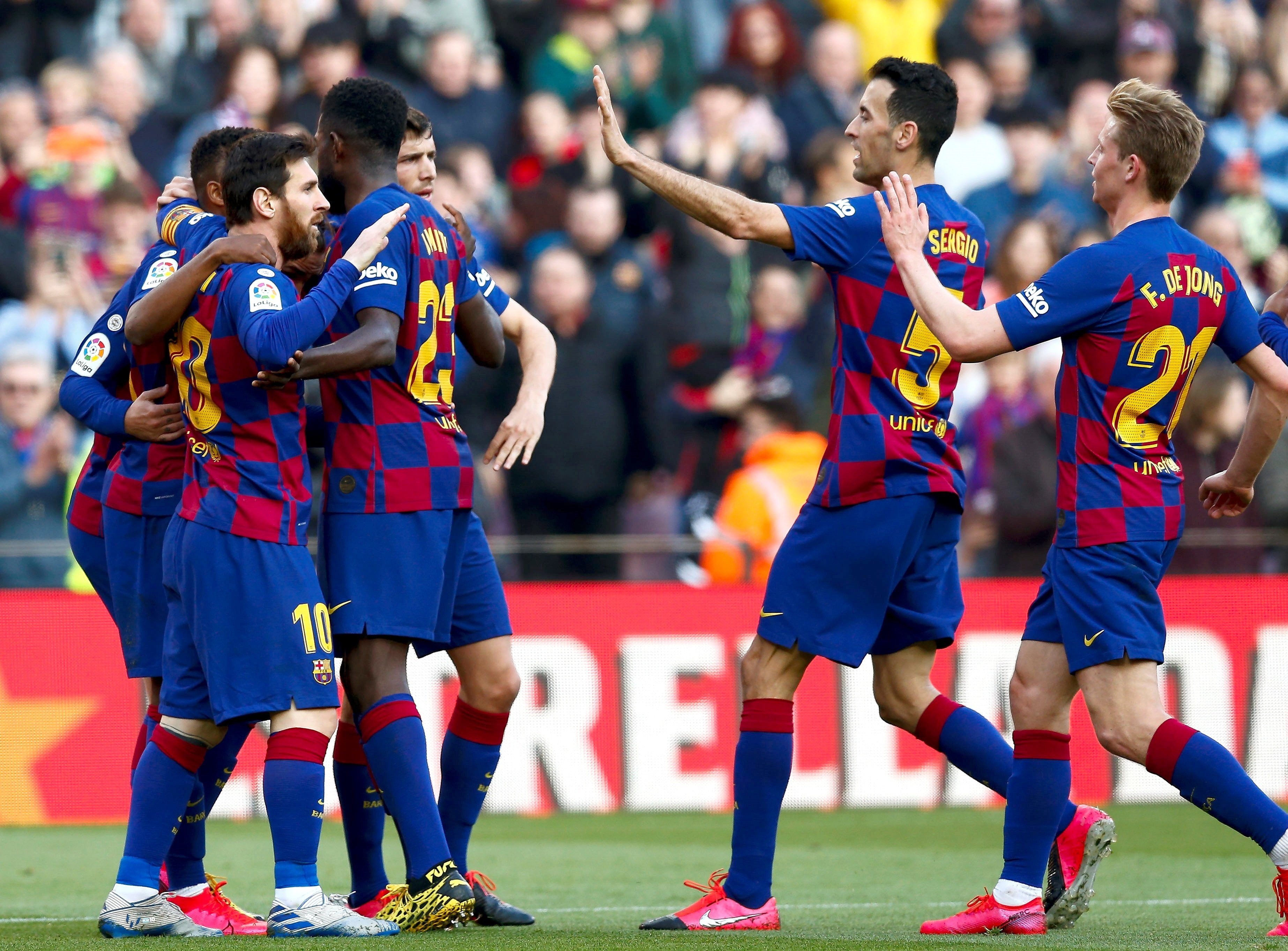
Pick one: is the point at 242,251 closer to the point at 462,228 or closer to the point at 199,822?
the point at 462,228

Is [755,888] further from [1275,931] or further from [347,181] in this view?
[347,181]

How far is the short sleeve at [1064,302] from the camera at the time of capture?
15.1ft

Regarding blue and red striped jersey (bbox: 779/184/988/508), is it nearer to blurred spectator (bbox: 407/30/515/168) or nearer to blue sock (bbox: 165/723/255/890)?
blue sock (bbox: 165/723/255/890)

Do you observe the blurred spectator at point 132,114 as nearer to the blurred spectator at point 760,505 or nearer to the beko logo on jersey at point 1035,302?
the blurred spectator at point 760,505

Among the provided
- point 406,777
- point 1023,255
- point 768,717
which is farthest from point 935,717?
point 1023,255

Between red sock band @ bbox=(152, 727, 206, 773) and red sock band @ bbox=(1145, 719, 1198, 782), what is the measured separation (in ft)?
8.40

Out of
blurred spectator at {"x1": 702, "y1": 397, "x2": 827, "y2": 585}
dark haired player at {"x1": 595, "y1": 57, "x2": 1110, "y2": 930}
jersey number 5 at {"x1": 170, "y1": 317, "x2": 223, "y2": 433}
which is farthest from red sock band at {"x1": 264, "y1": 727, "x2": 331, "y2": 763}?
blurred spectator at {"x1": 702, "y1": 397, "x2": 827, "y2": 585}

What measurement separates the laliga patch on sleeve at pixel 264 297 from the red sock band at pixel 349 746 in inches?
54.0

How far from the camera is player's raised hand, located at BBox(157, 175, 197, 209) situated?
5.35 metres

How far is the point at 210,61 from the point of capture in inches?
470

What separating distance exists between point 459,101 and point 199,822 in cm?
778

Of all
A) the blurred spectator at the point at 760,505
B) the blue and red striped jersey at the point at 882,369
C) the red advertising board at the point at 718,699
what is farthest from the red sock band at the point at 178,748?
the blurred spectator at the point at 760,505

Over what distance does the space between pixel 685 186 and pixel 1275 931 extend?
8.33ft

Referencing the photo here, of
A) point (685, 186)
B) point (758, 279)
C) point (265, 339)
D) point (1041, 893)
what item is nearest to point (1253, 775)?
point (758, 279)
